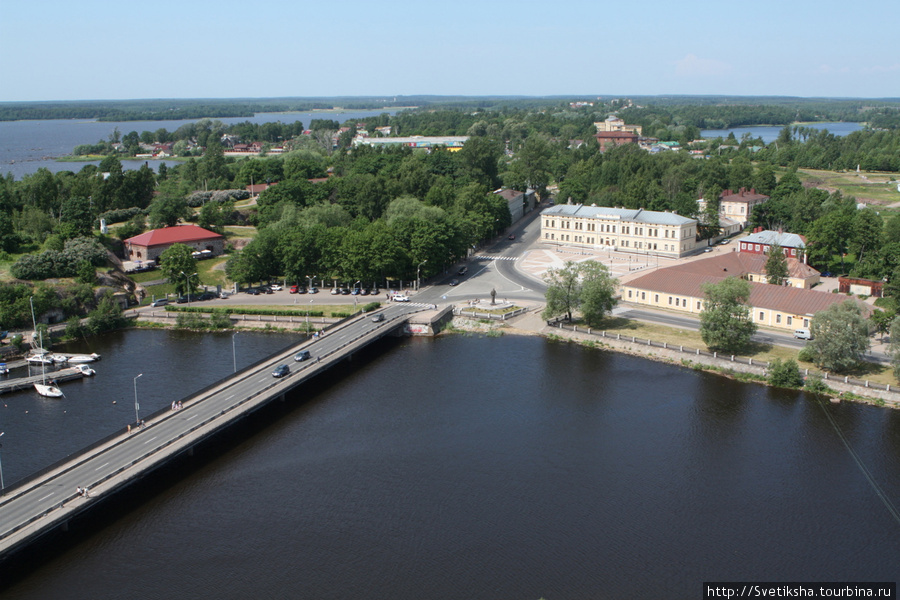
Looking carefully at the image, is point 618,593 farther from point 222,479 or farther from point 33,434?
point 33,434

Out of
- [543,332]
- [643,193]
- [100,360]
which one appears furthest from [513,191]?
[100,360]

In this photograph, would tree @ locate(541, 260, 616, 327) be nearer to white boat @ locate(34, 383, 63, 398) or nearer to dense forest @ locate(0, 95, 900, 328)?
dense forest @ locate(0, 95, 900, 328)

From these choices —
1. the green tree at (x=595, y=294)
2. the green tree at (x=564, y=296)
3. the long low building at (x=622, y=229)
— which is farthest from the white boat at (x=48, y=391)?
the long low building at (x=622, y=229)

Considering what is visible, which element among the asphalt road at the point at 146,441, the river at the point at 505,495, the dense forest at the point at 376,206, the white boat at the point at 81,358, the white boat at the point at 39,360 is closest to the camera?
the river at the point at 505,495

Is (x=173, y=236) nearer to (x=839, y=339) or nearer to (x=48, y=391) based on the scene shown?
(x=48, y=391)

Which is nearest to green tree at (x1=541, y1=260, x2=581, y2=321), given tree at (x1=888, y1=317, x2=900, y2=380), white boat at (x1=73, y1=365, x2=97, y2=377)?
tree at (x1=888, y1=317, x2=900, y2=380)

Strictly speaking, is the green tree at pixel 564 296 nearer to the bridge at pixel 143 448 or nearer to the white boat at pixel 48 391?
the bridge at pixel 143 448
